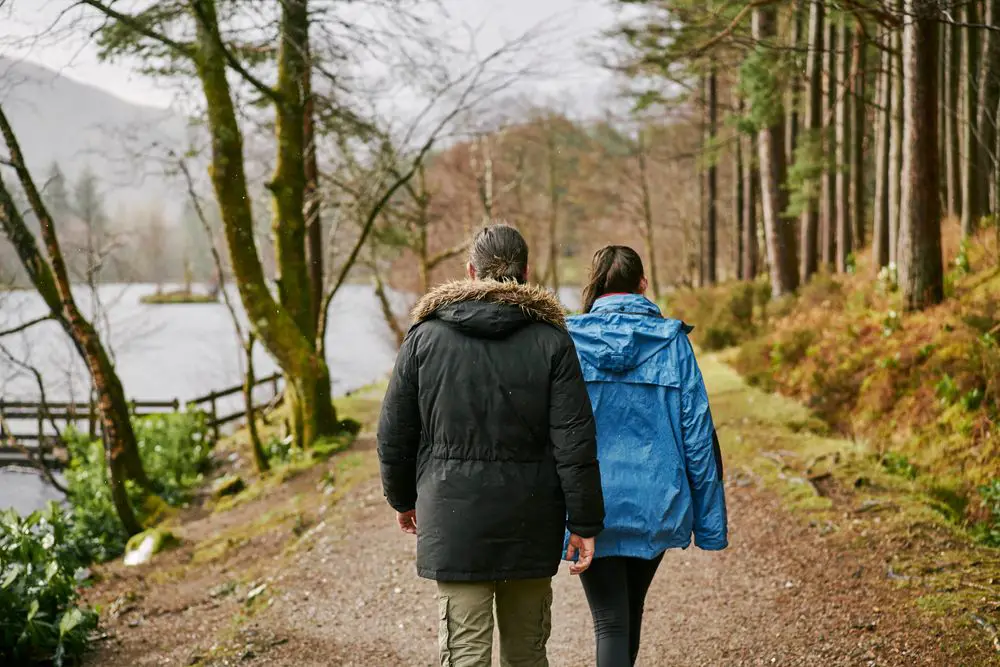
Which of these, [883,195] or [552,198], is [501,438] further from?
[552,198]

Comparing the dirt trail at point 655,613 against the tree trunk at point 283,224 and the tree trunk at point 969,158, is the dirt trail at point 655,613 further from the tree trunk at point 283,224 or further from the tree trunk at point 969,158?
the tree trunk at point 969,158

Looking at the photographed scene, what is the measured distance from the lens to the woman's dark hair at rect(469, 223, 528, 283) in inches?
109

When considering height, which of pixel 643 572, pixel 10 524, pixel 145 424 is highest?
pixel 643 572

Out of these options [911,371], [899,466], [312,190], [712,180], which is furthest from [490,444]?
[712,180]

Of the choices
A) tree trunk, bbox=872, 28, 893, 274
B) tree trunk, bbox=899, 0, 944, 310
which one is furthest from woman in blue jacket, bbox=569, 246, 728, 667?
tree trunk, bbox=872, 28, 893, 274

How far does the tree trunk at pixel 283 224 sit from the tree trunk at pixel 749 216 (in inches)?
420

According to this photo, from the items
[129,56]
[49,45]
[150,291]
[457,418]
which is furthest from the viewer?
[150,291]

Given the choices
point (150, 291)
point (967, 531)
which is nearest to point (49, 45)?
point (967, 531)

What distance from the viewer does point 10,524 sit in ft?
→ 18.5

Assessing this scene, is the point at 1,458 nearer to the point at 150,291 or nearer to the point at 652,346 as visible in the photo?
the point at 652,346

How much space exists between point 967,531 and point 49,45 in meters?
8.13

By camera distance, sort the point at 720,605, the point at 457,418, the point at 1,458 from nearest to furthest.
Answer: the point at 457,418, the point at 720,605, the point at 1,458

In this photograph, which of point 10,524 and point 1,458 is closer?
point 10,524

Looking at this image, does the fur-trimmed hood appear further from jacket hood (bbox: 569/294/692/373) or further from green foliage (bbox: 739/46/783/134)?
green foliage (bbox: 739/46/783/134)
